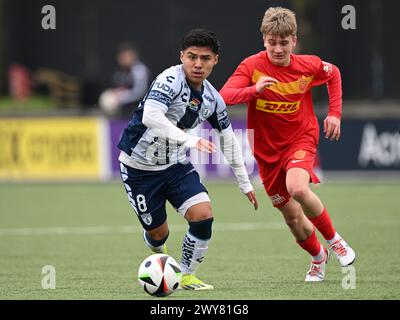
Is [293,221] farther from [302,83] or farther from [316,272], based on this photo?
[302,83]

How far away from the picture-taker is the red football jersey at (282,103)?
9102 millimetres

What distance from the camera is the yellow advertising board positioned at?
62.3 feet

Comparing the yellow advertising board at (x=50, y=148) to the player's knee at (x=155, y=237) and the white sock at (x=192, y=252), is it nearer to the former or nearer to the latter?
the player's knee at (x=155, y=237)

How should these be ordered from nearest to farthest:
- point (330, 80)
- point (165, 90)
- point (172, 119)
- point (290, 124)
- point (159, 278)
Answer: point (159, 278), point (165, 90), point (172, 119), point (290, 124), point (330, 80)

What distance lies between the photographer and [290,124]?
919cm

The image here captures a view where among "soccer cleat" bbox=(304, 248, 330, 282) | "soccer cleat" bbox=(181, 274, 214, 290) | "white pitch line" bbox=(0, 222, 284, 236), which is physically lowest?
"white pitch line" bbox=(0, 222, 284, 236)

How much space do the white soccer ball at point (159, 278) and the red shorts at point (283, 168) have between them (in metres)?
1.61

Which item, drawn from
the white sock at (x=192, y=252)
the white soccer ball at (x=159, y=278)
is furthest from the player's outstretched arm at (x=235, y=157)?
the white soccer ball at (x=159, y=278)

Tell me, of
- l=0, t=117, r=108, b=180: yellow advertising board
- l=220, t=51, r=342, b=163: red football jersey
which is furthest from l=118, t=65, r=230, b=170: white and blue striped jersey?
l=0, t=117, r=108, b=180: yellow advertising board

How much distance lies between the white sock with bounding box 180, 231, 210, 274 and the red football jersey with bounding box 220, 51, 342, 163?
47.0 inches

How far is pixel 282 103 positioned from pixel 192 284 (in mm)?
1730

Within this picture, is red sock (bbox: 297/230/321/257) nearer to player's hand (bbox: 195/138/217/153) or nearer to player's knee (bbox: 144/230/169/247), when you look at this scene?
player's knee (bbox: 144/230/169/247)

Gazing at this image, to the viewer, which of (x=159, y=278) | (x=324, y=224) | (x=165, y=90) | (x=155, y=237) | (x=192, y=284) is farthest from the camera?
(x=324, y=224)

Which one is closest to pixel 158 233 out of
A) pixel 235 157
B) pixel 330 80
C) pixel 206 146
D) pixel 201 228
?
pixel 201 228
